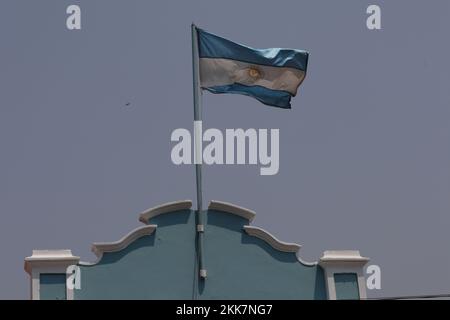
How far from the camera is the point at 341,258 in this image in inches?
840

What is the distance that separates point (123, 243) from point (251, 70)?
470 cm

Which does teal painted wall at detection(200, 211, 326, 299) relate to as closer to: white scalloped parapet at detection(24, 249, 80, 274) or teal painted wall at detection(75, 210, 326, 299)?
teal painted wall at detection(75, 210, 326, 299)

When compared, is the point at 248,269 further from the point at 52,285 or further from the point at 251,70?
the point at 251,70

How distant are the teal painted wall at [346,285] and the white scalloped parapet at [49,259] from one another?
16.0 ft

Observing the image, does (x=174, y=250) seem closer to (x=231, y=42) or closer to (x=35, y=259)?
(x=35, y=259)

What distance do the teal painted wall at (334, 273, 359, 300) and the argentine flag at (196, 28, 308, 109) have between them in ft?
12.2

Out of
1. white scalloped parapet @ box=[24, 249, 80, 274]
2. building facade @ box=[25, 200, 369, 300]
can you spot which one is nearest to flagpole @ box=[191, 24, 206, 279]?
building facade @ box=[25, 200, 369, 300]

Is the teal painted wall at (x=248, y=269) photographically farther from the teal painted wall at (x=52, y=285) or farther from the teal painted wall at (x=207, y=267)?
the teal painted wall at (x=52, y=285)

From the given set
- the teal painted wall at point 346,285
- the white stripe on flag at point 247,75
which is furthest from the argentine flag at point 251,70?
the teal painted wall at point 346,285

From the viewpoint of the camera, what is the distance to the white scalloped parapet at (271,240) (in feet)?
69.6
